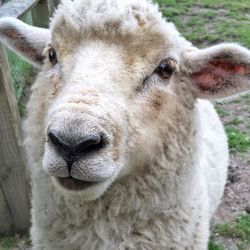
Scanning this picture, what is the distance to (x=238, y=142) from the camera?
Answer: 19.9 feet

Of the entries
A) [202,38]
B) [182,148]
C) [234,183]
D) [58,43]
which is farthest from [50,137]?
[202,38]

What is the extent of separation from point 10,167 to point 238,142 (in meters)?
2.72

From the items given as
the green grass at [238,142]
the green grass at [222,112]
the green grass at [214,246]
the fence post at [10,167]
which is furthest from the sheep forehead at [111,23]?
the green grass at [222,112]

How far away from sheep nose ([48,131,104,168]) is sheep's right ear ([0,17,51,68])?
1.08 m

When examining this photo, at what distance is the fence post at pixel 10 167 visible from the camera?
4.07 meters

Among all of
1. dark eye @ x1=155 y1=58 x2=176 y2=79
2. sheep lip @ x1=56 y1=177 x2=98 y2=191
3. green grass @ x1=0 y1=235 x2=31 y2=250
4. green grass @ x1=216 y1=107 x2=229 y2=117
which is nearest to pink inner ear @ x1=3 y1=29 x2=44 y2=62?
dark eye @ x1=155 y1=58 x2=176 y2=79

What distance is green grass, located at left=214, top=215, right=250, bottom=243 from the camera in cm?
473

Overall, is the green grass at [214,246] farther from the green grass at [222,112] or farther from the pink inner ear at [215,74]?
the green grass at [222,112]

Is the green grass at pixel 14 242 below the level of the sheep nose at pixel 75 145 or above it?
below

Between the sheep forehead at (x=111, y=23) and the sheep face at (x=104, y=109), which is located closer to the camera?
the sheep face at (x=104, y=109)

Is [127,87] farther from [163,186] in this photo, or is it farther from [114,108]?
[163,186]

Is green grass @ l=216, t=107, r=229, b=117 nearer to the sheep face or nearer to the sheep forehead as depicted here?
the sheep face

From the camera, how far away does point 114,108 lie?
2574 mm

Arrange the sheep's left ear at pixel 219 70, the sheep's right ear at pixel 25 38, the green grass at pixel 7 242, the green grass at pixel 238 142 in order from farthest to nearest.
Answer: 1. the green grass at pixel 238 142
2. the green grass at pixel 7 242
3. the sheep's right ear at pixel 25 38
4. the sheep's left ear at pixel 219 70
